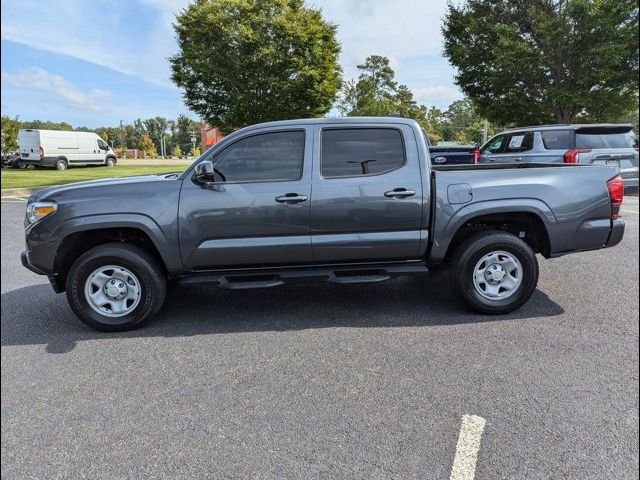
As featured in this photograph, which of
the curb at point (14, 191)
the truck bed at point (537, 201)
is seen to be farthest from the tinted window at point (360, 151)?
the curb at point (14, 191)

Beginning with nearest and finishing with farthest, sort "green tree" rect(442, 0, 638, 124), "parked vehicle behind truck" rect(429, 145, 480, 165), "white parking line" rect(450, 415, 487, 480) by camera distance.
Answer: "white parking line" rect(450, 415, 487, 480) → "parked vehicle behind truck" rect(429, 145, 480, 165) → "green tree" rect(442, 0, 638, 124)

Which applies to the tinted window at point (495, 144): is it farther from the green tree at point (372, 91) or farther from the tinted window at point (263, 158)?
the tinted window at point (263, 158)

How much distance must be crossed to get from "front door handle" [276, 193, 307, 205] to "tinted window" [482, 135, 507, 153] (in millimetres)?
9194

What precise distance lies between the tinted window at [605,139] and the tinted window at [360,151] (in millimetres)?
7634

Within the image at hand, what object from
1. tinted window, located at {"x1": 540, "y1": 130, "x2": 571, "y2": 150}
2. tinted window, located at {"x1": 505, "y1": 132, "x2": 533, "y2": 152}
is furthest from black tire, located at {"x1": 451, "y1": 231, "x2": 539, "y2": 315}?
tinted window, located at {"x1": 505, "y1": 132, "x2": 533, "y2": 152}

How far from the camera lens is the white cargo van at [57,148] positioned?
25.7 metres

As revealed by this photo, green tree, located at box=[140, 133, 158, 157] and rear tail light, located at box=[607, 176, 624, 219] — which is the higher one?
green tree, located at box=[140, 133, 158, 157]

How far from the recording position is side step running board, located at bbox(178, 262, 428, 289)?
3.90m

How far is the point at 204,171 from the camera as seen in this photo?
3.76m

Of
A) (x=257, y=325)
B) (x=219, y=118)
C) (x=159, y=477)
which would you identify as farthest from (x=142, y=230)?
(x=219, y=118)

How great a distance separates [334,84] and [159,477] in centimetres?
1111

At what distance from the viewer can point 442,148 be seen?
9352 millimetres

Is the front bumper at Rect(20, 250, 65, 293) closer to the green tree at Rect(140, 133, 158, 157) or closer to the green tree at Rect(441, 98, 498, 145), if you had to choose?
the green tree at Rect(441, 98, 498, 145)

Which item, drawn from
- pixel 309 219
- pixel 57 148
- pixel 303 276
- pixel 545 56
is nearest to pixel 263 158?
pixel 309 219
